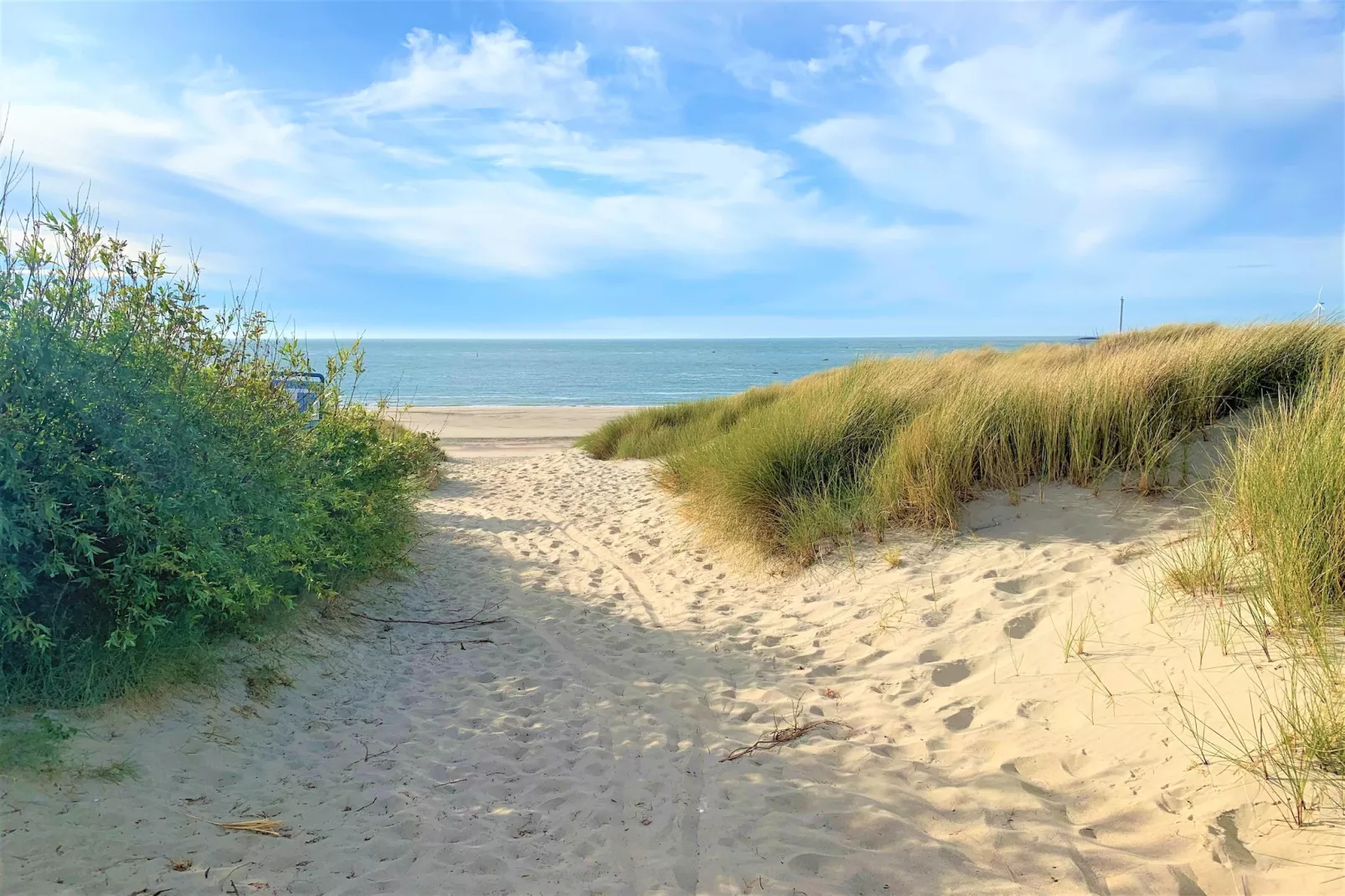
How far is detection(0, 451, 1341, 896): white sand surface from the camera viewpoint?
260 cm

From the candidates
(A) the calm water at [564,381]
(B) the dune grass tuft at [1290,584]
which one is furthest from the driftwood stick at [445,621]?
(A) the calm water at [564,381]

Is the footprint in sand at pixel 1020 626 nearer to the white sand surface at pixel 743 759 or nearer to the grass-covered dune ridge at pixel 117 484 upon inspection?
the white sand surface at pixel 743 759

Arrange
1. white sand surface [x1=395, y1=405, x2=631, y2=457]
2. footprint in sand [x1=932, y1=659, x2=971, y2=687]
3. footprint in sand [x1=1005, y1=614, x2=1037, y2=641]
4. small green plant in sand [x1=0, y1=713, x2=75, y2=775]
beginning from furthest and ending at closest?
white sand surface [x1=395, y1=405, x2=631, y2=457]
footprint in sand [x1=1005, y1=614, x2=1037, y2=641]
footprint in sand [x1=932, y1=659, x2=971, y2=687]
small green plant in sand [x1=0, y1=713, x2=75, y2=775]

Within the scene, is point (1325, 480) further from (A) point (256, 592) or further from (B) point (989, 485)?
(A) point (256, 592)

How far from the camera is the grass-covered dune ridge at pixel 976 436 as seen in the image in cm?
602

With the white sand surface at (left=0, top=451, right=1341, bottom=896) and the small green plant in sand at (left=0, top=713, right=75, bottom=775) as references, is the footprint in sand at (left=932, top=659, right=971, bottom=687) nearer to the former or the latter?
the white sand surface at (left=0, top=451, right=1341, bottom=896)

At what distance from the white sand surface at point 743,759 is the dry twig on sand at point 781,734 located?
68mm

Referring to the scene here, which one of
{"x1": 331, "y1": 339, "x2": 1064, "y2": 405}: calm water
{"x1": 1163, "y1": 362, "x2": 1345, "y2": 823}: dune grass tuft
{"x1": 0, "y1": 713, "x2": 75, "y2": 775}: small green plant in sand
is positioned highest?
{"x1": 331, "y1": 339, "x2": 1064, "y2": 405}: calm water

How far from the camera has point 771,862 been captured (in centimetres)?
274

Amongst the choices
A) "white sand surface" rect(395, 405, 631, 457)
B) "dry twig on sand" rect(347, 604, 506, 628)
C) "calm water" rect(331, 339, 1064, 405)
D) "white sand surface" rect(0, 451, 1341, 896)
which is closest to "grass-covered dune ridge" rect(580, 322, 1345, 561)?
"white sand surface" rect(0, 451, 1341, 896)

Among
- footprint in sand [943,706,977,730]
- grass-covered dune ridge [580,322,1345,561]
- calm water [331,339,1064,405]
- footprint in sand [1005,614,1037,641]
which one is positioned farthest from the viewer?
calm water [331,339,1064,405]

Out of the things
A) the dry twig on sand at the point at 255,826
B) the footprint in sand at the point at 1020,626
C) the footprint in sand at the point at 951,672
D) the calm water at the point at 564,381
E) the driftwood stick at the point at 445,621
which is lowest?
the dry twig on sand at the point at 255,826

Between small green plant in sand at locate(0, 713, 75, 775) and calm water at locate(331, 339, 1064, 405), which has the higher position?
calm water at locate(331, 339, 1064, 405)

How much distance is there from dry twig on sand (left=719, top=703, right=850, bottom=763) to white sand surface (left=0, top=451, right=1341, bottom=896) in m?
0.07
